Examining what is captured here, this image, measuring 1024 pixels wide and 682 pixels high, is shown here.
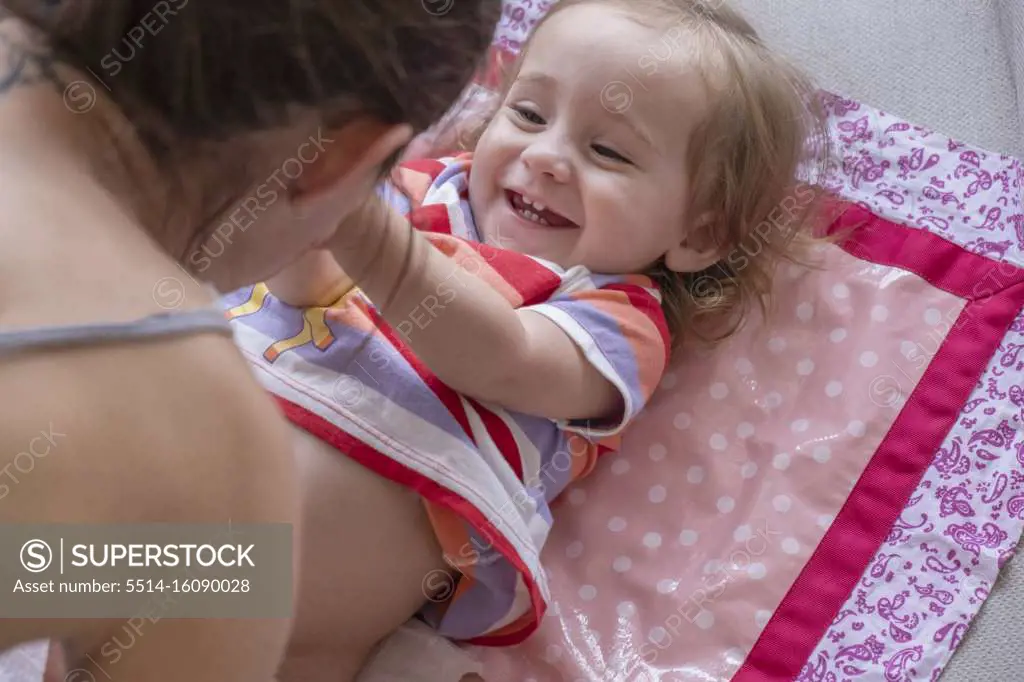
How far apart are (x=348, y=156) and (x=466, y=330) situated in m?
0.24

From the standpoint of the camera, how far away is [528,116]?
0.86m

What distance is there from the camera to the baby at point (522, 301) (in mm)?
715

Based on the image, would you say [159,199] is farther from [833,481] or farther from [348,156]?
[833,481]

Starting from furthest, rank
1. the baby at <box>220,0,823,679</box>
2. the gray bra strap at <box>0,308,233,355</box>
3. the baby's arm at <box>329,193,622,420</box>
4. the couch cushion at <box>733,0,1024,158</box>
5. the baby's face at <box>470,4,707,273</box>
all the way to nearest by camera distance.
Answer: the couch cushion at <box>733,0,1024,158</box> → the baby's face at <box>470,4,707,273</box> → the baby at <box>220,0,823,679</box> → the baby's arm at <box>329,193,622,420</box> → the gray bra strap at <box>0,308,233,355</box>

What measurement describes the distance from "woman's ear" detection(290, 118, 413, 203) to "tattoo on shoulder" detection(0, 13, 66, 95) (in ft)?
0.36

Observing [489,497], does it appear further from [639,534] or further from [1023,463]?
[1023,463]

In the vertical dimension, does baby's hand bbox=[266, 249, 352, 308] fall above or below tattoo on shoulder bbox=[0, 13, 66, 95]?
below

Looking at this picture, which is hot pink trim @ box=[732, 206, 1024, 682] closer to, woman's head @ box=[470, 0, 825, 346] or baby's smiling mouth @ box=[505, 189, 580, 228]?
woman's head @ box=[470, 0, 825, 346]

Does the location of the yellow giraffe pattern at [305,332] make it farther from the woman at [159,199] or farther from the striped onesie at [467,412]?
the woman at [159,199]

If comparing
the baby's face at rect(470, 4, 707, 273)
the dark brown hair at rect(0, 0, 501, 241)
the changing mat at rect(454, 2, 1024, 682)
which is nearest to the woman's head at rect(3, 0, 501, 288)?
the dark brown hair at rect(0, 0, 501, 241)

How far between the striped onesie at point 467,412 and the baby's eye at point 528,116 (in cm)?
12

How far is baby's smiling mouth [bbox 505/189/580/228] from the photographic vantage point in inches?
33.8

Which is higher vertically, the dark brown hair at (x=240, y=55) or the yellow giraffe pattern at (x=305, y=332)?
the dark brown hair at (x=240, y=55)

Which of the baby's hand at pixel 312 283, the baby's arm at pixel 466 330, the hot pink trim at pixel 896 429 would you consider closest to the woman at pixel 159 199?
the baby's arm at pixel 466 330
